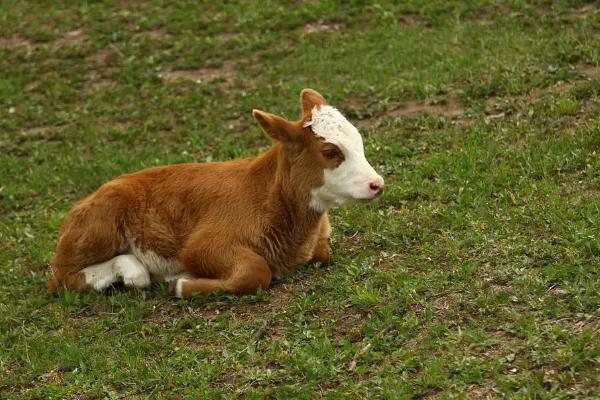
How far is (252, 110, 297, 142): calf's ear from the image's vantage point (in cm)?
981

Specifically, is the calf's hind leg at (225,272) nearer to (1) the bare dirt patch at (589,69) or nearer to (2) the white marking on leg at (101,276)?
(2) the white marking on leg at (101,276)

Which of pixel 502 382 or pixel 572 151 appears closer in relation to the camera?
pixel 502 382

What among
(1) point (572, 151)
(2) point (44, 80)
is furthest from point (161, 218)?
(2) point (44, 80)

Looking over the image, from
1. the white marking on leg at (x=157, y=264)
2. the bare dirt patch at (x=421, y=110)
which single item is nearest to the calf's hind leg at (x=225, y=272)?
the white marking on leg at (x=157, y=264)

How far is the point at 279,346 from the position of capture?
8.47 m

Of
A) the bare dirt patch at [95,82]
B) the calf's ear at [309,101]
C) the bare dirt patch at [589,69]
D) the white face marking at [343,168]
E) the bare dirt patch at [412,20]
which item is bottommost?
the bare dirt patch at [95,82]

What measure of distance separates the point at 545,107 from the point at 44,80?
935 cm

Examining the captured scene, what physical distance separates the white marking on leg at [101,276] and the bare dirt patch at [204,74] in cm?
721

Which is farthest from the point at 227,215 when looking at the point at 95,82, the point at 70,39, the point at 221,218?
the point at 70,39

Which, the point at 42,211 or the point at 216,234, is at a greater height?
the point at 216,234

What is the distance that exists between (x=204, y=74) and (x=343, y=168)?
851 cm

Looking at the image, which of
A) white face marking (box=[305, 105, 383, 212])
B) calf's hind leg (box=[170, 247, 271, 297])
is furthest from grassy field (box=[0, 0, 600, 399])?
white face marking (box=[305, 105, 383, 212])

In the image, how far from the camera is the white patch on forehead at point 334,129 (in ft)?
31.9

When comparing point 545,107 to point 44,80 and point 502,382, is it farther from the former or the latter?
point 44,80
